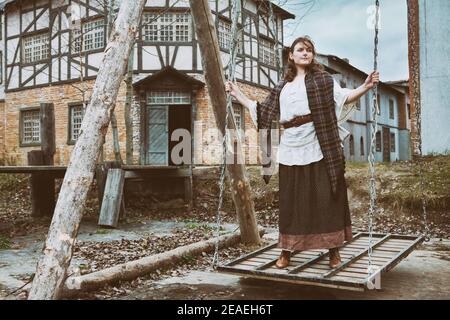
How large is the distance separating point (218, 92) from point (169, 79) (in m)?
11.3

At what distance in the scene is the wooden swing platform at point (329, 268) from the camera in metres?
3.37

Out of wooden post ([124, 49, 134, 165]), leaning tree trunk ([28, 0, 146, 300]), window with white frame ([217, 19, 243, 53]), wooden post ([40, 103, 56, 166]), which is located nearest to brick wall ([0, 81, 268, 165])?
wooden post ([124, 49, 134, 165])

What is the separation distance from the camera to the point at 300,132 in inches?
155

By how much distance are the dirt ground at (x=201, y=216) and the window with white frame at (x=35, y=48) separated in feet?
23.9

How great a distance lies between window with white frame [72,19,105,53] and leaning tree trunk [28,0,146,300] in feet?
46.4

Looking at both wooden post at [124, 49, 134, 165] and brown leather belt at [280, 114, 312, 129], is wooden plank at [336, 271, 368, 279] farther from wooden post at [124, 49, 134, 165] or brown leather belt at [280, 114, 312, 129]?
wooden post at [124, 49, 134, 165]

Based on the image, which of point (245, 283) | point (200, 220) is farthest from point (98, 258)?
point (200, 220)

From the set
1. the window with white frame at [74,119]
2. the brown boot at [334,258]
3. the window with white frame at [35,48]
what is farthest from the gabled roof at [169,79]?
the brown boot at [334,258]

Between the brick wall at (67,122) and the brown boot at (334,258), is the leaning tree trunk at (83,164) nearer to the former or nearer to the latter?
the brown boot at (334,258)

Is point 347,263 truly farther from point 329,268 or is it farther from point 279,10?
point 279,10

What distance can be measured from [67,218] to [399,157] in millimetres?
36756

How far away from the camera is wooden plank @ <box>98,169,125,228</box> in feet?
28.1
